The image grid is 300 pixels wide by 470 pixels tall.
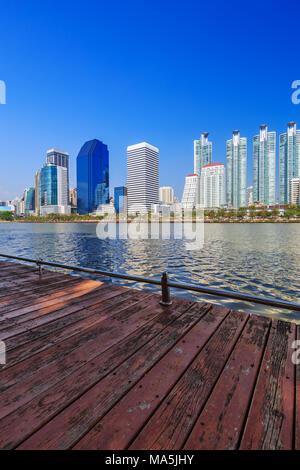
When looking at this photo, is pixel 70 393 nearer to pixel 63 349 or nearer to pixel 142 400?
pixel 142 400

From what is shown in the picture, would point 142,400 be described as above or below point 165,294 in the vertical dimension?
below

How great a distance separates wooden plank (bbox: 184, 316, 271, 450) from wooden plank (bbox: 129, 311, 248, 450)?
7 cm

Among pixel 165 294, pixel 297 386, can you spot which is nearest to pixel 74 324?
pixel 165 294

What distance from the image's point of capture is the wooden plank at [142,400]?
1832 mm

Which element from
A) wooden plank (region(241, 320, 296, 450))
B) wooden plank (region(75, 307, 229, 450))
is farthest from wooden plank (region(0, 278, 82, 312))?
wooden plank (region(241, 320, 296, 450))

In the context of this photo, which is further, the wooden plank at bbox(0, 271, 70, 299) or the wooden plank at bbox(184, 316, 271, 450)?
the wooden plank at bbox(0, 271, 70, 299)

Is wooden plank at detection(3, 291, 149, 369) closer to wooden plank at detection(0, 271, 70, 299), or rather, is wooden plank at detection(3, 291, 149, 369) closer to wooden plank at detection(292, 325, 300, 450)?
wooden plank at detection(0, 271, 70, 299)

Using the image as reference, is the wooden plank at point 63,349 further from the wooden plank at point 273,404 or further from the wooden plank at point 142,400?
the wooden plank at point 273,404

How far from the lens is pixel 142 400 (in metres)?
2.26

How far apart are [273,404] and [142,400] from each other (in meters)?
1.30

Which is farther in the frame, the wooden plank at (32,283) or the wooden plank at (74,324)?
the wooden plank at (32,283)

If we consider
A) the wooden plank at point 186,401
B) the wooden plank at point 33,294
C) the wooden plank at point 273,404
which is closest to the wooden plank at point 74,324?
the wooden plank at point 33,294

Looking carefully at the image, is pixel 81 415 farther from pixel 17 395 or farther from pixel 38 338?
pixel 38 338

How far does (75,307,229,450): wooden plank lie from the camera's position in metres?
1.83
